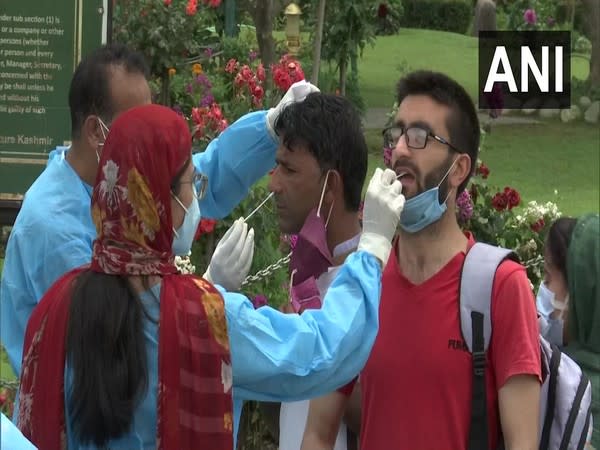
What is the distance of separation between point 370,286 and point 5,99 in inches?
150

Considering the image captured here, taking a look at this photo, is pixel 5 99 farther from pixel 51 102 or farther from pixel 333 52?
pixel 333 52

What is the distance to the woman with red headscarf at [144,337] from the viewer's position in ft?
9.30

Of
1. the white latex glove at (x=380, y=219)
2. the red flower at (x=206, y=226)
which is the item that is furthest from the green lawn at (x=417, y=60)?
the white latex glove at (x=380, y=219)

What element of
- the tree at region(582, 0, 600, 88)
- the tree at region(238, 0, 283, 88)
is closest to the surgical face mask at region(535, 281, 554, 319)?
the tree at region(238, 0, 283, 88)

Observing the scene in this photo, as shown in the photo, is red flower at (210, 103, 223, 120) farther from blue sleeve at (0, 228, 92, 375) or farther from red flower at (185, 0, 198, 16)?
blue sleeve at (0, 228, 92, 375)

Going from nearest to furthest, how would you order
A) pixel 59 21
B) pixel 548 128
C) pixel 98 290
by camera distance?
pixel 98 290
pixel 59 21
pixel 548 128

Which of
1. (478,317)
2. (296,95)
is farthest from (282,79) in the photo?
(478,317)

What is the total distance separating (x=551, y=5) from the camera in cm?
2691

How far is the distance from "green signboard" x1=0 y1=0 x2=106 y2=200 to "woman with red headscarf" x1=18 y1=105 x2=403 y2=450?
347cm

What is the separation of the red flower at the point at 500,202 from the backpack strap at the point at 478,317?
378 cm

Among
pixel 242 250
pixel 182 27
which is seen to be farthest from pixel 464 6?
pixel 242 250

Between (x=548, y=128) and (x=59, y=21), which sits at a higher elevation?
(x=59, y=21)

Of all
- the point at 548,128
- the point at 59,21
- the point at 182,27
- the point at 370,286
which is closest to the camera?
the point at 370,286

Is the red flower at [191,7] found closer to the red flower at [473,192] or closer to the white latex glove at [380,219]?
the red flower at [473,192]
